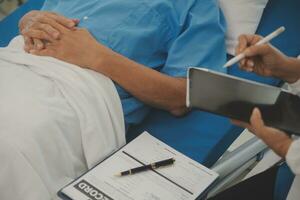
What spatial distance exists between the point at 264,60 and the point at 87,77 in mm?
538

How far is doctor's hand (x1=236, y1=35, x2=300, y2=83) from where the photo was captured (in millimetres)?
1140

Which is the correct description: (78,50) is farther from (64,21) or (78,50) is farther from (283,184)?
(283,184)

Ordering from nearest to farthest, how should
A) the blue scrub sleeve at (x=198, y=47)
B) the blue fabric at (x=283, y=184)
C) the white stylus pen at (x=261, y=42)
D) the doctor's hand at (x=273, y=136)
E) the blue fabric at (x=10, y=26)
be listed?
the doctor's hand at (x=273, y=136) < the white stylus pen at (x=261, y=42) < the blue fabric at (x=283, y=184) < the blue scrub sleeve at (x=198, y=47) < the blue fabric at (x=10, y=26)

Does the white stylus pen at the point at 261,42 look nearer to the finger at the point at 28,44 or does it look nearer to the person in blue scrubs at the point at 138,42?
the person in blue scrubs at the point at 138,42

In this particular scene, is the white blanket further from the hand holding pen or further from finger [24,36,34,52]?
the hand holding pen

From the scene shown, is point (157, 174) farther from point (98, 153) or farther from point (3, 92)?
point (3, 92)

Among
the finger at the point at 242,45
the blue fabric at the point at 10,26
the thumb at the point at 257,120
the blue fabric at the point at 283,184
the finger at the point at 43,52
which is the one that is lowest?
the blue fabric at the point at 283,184

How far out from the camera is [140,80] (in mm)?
1328

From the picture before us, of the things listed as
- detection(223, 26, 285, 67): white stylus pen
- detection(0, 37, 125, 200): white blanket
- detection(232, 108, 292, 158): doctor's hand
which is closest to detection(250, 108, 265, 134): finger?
detection(232, 108, 292, 158): doctor's hand

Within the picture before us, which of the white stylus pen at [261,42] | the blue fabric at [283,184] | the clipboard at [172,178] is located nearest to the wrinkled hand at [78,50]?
the clipboard at [172,178]

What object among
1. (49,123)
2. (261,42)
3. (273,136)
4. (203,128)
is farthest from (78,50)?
(273,136)

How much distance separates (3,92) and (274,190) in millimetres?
865

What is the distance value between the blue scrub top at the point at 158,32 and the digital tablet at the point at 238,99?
25 cm

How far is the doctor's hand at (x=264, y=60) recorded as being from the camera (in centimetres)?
114
